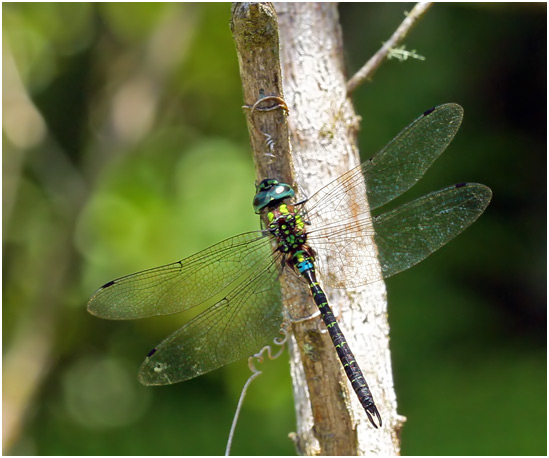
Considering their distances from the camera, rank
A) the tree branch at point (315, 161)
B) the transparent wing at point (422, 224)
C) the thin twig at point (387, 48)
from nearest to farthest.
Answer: the tree branch at point (315, 161) → the transparent wing at point (422, 224) → the thin twig at point (387, 48)

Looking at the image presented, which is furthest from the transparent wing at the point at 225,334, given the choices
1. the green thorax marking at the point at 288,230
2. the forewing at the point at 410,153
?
the forewing at the point at 410,153

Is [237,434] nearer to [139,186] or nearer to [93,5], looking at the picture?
[139,186]

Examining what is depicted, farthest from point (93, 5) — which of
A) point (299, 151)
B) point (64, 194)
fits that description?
point (299, 151)

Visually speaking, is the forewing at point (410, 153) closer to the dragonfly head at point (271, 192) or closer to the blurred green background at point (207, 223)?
the dragonfly head at point (271, 192)

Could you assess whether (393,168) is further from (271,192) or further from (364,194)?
(271,192)

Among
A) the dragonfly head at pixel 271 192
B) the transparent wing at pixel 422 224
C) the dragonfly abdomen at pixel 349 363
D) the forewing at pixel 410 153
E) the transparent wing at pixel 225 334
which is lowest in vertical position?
the dragonfly abdomen at pixel 349 363
